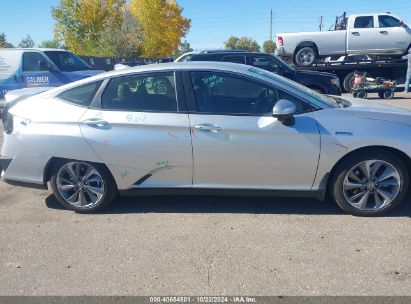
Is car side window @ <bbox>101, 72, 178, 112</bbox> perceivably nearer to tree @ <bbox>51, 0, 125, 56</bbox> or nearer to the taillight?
the taillight

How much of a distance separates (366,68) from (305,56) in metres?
2.51

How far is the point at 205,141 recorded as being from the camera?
3918 mm

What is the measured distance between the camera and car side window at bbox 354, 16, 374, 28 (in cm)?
1418

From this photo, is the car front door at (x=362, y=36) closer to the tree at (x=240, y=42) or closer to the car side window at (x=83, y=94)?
the car side window at (x=83, y=94)

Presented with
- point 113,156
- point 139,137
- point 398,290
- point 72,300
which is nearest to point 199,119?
point 139,137

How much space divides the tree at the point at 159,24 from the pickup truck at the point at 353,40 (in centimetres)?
2617

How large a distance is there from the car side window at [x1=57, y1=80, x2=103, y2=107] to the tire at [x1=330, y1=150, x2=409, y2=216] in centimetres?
263

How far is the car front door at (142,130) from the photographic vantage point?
3.98 meters

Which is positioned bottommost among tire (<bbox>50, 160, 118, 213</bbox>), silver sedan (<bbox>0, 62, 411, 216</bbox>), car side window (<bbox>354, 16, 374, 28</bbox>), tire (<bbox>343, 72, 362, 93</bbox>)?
tire (<bbox>50, 160, 118, 213</bbox>)

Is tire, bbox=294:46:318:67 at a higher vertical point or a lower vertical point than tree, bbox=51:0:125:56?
lower

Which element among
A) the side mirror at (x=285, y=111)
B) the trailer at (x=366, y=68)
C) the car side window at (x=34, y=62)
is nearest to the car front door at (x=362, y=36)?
the trailer at (x=366, y=68)

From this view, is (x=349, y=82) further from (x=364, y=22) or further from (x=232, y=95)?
(x=232, y=95)

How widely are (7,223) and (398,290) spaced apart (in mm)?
3723

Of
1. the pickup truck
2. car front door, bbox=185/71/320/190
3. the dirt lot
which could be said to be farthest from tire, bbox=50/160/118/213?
the pickup truck
